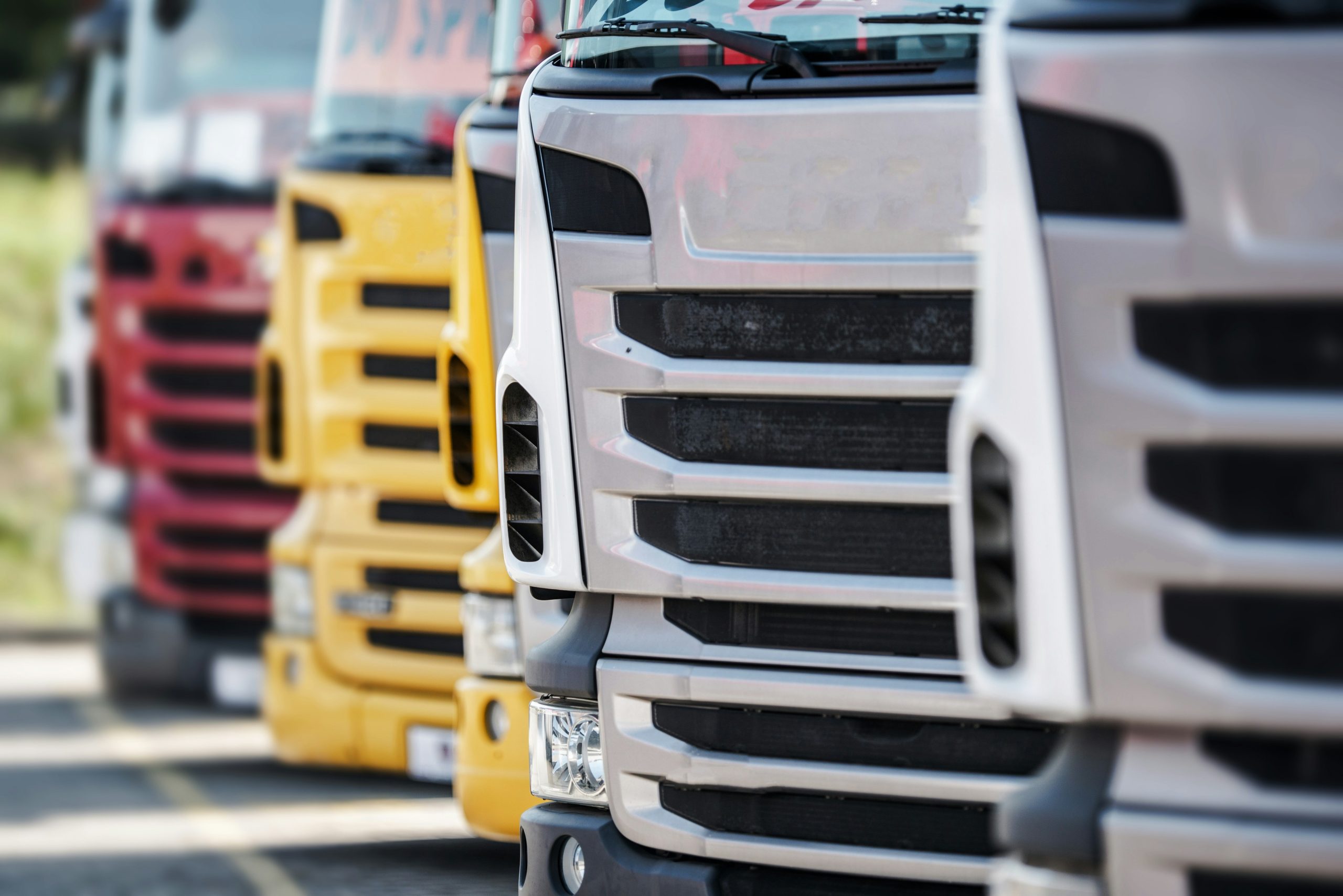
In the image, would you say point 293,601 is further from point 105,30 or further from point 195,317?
point 105,30

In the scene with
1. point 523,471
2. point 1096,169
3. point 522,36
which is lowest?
point 523,471

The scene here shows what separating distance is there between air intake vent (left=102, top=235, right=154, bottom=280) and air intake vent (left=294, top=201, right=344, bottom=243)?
2.47 m

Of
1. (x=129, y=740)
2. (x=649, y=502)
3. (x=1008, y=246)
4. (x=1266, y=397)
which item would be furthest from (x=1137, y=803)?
(x=129, y=740)

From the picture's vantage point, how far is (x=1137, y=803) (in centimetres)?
372

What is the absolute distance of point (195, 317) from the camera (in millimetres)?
10727

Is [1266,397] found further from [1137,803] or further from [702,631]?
[702,631]

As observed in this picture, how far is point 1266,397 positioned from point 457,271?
3411 millimetres

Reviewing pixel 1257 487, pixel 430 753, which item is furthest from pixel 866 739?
pixel 430 753

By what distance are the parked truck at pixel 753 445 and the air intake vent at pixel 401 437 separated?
3035 millimetres

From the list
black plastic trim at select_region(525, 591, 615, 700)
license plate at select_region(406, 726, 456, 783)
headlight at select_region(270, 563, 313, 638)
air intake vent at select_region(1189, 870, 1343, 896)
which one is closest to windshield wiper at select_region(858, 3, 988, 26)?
black plastic trim at select_region(525, 591, 615, 700)

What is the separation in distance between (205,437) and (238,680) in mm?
1191

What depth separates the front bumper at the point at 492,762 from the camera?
6594mm

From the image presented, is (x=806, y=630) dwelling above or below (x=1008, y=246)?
below

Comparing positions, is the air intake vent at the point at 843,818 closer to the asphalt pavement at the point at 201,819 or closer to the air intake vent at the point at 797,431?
the air intake vent at the point at 797,431
